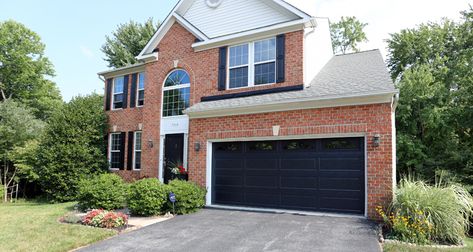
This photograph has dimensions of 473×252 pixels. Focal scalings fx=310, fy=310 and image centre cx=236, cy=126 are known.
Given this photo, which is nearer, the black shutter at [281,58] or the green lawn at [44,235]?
the green lawn at [44,235]

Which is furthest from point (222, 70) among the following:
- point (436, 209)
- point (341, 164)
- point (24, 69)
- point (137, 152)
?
point (24, 69)

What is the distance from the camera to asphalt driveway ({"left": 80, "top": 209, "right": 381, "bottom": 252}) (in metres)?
6.04

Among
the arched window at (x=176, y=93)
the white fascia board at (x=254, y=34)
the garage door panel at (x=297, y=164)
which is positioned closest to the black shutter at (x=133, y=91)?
the arched window at (x=176, y=93)

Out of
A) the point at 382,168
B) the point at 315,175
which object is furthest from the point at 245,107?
the point at 382,168

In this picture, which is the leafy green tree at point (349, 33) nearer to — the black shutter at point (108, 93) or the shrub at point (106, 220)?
the black shutter at point (108, 93)

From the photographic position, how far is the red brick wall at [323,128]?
797 cm

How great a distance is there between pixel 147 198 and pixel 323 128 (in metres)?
5.46

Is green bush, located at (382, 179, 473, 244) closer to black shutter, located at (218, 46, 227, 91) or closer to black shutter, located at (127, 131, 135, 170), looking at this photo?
black shutter, located at (218, 46, 227, 91)

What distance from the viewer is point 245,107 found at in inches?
393

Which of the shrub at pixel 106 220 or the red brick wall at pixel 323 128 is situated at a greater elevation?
the red brick wall at pixel 323 128

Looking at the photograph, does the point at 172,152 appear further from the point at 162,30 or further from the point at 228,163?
the point at 162,30

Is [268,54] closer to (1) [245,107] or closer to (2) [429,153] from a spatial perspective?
(1) [245,107]

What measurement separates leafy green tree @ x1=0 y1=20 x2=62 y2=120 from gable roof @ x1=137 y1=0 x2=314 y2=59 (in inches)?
780

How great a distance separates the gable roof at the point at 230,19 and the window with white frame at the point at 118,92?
2994mm
